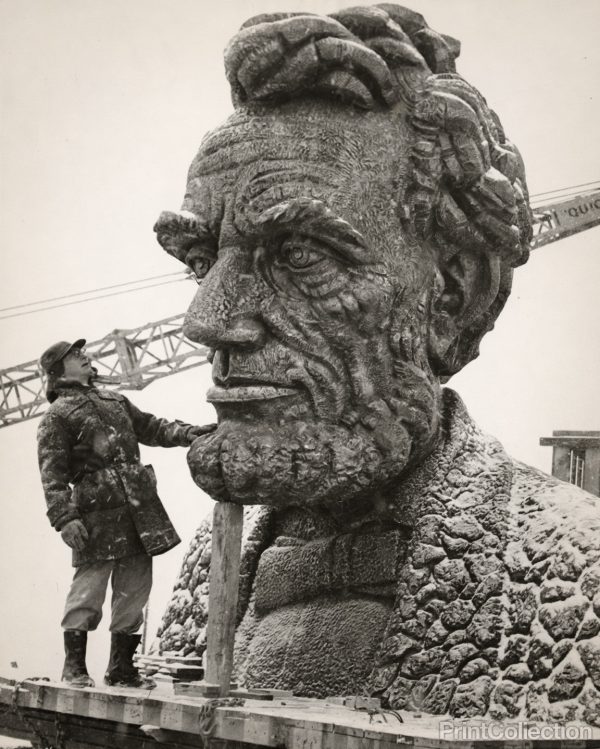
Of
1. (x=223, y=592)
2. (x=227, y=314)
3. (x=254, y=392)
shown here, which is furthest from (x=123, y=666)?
(x=227, y=314)

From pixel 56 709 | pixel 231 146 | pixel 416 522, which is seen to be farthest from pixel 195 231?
pixel 56 709

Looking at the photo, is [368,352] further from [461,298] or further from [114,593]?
[114,593]

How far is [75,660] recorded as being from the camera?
5.76 metres

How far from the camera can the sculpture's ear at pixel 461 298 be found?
608 cm

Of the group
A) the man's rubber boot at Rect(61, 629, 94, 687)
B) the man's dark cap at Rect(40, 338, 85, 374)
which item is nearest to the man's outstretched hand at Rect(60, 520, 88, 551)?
the man's rubber boot at Rect(61, 629, 94, 687)

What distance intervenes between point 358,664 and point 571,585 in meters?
0.85

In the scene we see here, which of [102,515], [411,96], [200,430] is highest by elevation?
[411,96]

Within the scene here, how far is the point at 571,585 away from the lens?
5.49 m

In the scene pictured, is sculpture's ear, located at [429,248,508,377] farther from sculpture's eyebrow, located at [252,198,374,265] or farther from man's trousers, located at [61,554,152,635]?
man's trousers, located at [61,554,152,635]

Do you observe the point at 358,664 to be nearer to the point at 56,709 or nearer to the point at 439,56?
the point at 56,709

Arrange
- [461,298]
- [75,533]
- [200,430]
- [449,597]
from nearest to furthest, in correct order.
→ [449,597], [75,533], [200,430], [461,298]

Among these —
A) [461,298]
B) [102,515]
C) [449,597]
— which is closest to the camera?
[449,597]

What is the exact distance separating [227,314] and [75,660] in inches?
51.7

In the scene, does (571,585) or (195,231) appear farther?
(195,231)
